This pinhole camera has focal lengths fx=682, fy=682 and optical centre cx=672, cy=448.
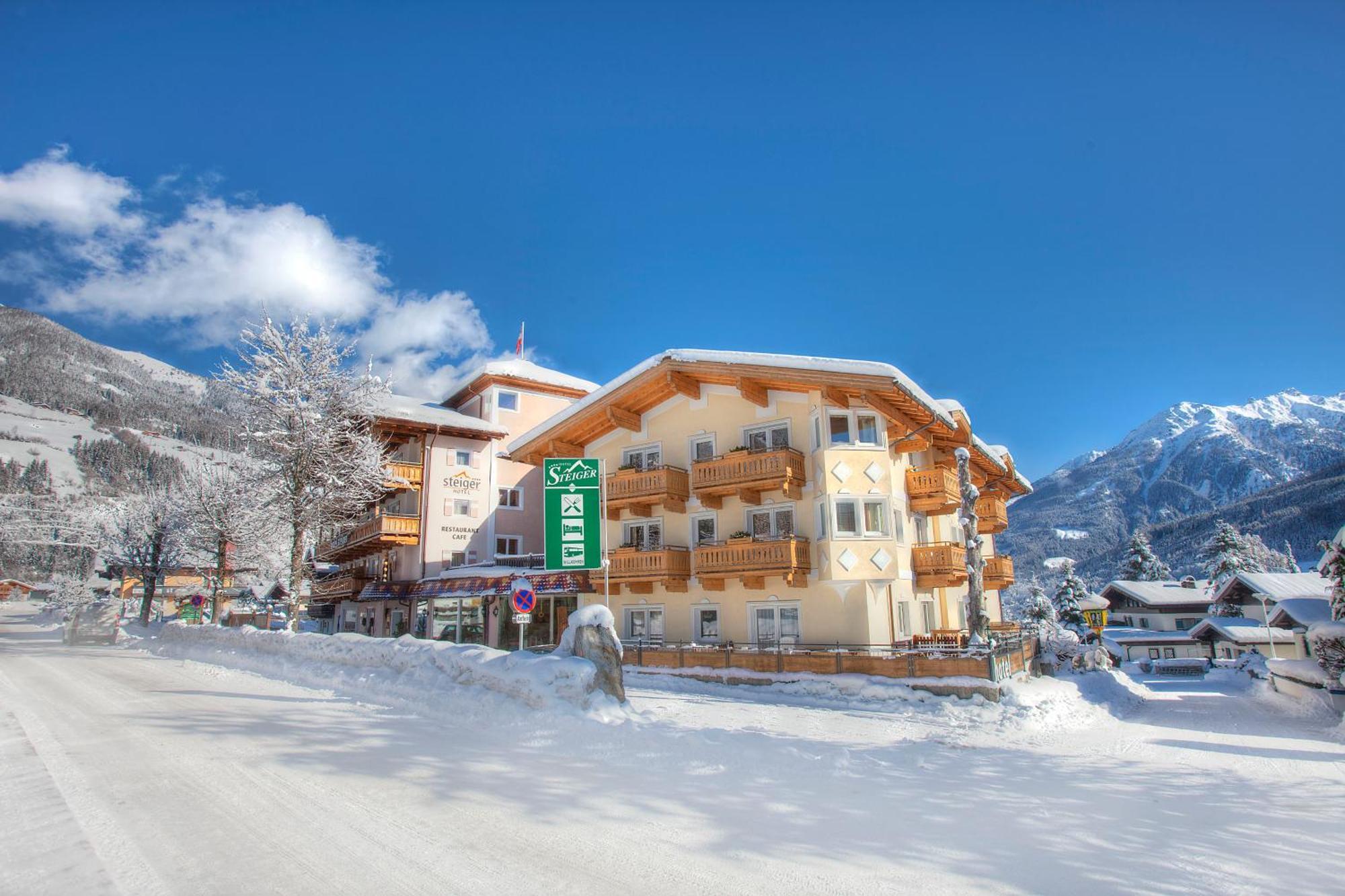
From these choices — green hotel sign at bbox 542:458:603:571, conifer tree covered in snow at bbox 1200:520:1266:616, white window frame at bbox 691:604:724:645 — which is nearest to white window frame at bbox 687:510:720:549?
white window frame at bbox 691:604:724:645

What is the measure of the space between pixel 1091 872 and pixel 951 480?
2205 centimetres

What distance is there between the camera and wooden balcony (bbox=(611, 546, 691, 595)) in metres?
25.7

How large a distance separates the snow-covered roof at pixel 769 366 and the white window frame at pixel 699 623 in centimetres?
918

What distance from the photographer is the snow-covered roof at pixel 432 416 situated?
3547cm

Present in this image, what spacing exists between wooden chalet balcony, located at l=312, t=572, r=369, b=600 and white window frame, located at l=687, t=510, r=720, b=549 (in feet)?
78.0

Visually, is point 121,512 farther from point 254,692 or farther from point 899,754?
point 899,754

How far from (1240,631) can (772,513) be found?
47707mm

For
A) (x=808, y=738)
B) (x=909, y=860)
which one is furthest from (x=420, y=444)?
(x=909, y=860)

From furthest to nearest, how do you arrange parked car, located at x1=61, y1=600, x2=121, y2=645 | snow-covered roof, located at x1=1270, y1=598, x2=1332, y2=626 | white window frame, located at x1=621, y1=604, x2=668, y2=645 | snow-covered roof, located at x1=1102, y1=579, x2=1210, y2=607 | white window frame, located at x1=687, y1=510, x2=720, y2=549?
snow-covered roof, located at x1=1102, y1=579, x2=1210, y2=607 < parked car, located at x1=61, y1=600, x2=121, y2=645 < snow-covered roof, located at x1=1270, y1=598, x2=1332, y2=626 < white window frame, located at x1=621, y1=604, x2=668, y2=645 < white window frame, located at x1=687, y1=510, x2=720, y2=549

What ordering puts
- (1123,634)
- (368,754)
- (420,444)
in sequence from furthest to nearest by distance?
(1123,634) < (420,444) < (368,754)

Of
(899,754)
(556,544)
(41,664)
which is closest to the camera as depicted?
(899,754)

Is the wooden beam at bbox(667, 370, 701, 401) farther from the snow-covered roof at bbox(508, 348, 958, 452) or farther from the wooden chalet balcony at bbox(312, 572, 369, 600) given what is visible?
the wooden chalet balcony at bbox(312, 572, 369, 600)

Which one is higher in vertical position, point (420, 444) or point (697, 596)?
point (420, 444)

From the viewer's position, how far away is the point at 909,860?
6344 millimetres
